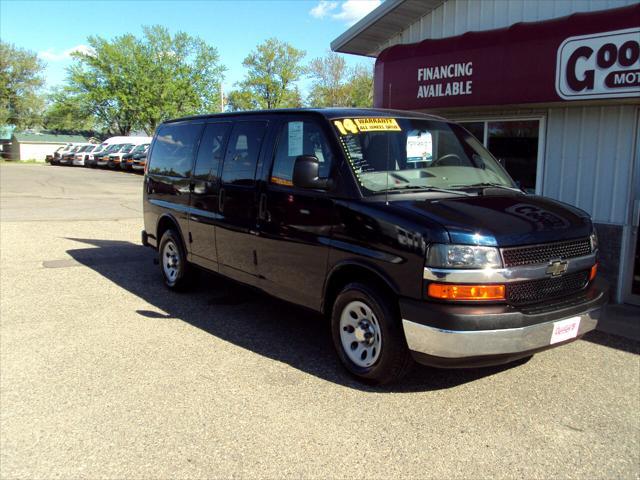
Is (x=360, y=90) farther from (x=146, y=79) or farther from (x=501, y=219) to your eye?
(x=501, y=219)

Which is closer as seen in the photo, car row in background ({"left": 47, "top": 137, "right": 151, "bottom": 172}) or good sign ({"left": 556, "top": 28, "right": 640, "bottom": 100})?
good sign ({"left": 556, "top": 28, "right": 640, "bottom": 100})

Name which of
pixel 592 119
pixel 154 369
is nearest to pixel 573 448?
pixel 154 369

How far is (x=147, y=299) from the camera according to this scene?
677 cm

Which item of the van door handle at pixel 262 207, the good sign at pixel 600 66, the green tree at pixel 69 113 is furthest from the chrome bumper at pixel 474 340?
the green tree at pixel 69 113

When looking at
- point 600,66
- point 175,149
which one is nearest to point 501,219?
point 600,66

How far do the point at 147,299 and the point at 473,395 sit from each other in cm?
412

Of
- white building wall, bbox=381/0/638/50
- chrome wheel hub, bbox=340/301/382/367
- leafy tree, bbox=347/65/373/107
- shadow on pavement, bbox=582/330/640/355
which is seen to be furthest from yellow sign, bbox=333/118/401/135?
leafy tree, bbox=347/65/373/107

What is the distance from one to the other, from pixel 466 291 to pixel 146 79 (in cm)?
6600

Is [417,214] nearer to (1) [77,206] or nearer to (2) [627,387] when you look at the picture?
(2) [627,387]

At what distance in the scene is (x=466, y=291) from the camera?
3.65m

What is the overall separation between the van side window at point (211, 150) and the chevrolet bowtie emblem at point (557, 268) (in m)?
3.39

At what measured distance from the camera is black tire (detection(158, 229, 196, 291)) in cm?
679

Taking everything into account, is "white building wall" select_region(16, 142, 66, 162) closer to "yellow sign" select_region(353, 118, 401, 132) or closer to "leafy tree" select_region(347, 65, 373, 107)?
"leafy tree" select_region(347, 65, 373, 107)

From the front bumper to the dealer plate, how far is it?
1.3 inches
